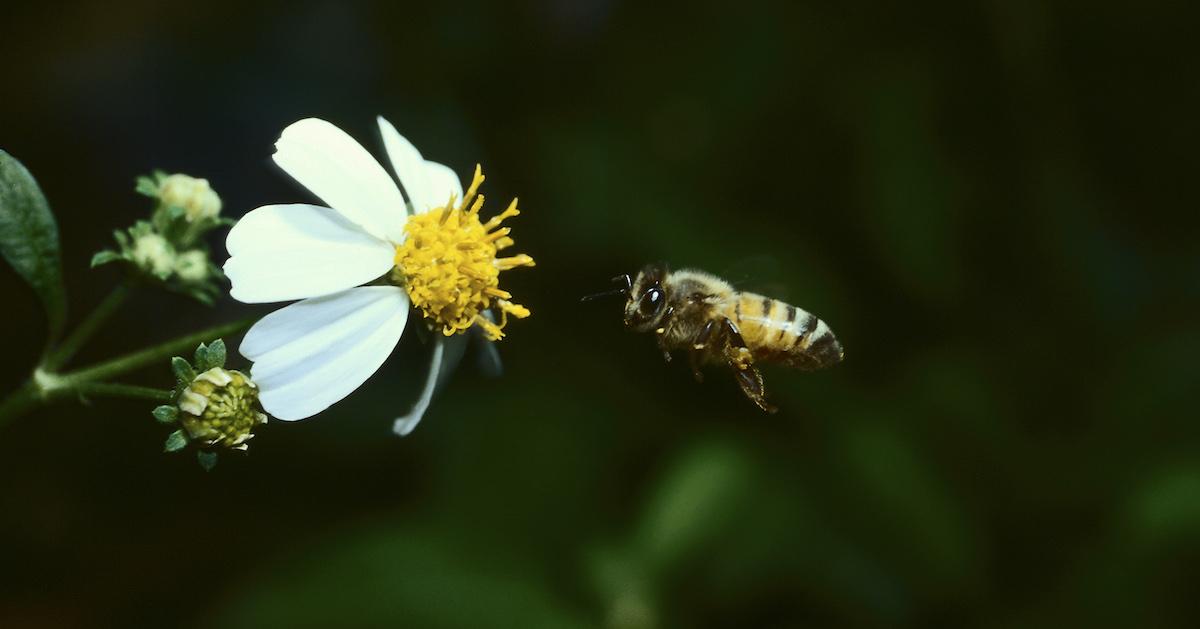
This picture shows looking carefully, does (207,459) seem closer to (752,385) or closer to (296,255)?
(296,255)

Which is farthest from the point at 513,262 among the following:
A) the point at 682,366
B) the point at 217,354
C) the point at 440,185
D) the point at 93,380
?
the point at 682,366

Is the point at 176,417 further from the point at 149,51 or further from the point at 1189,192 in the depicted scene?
the point at 1189,192

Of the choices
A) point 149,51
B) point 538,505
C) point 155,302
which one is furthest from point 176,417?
point 149,51

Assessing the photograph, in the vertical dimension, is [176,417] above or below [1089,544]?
below

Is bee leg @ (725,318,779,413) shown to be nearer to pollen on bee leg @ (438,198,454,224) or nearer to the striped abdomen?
the striped abdomen

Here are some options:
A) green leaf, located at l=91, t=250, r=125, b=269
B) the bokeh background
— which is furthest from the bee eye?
the bokeh background
